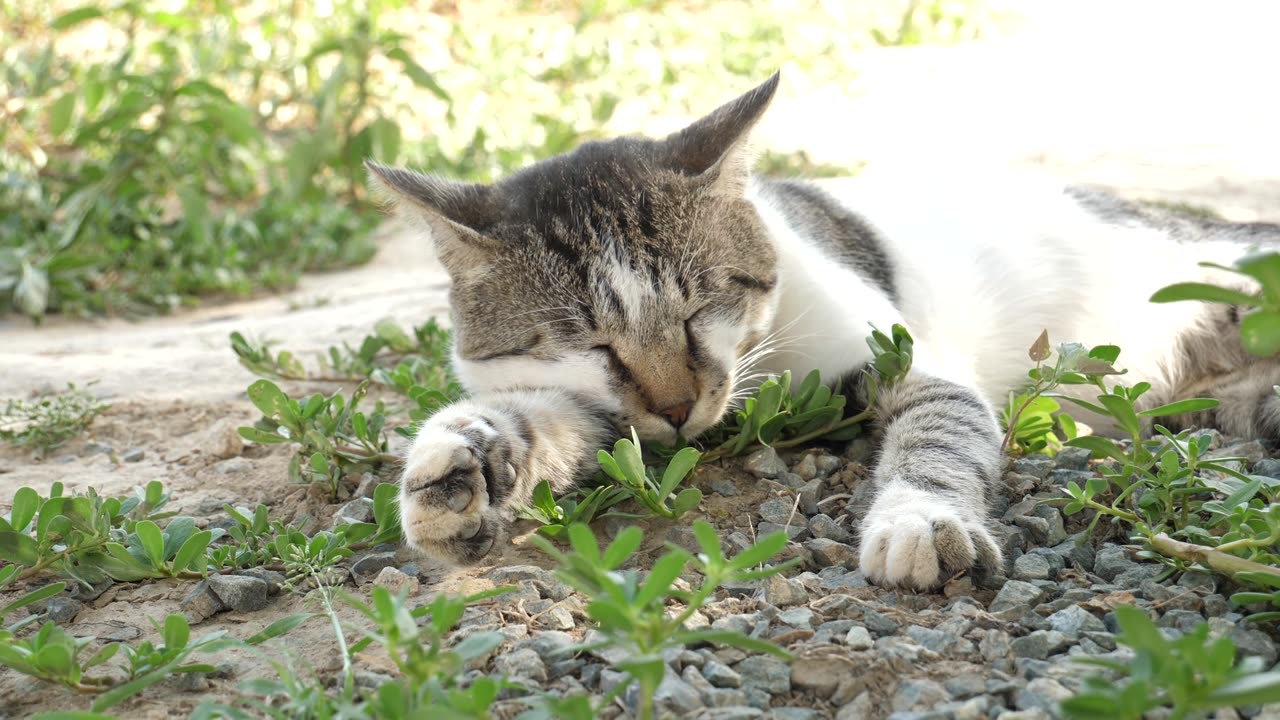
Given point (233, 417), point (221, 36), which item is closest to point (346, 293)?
point (233, 417)

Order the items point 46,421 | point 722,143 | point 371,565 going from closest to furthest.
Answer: point 371,565, point 722,143, point 46,421

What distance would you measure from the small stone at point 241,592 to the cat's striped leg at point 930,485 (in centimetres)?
120

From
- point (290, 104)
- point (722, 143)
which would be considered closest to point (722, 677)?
point (722, 143)

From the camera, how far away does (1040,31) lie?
8.22 metres

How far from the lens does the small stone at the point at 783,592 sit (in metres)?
1.92

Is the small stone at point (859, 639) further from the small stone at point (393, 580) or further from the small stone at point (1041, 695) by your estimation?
the small stone at point (393, 580)

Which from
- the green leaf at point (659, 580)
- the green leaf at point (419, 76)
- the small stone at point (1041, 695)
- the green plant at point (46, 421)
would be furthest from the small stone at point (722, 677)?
the green leaf at point (419, 76)

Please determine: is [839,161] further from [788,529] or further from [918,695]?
[918,695]

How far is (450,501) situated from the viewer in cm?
206

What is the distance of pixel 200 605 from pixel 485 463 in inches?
24.4

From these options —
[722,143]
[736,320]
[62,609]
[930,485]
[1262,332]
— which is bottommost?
[62,609]

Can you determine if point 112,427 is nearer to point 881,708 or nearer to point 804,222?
point 804,222

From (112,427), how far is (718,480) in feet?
6.59

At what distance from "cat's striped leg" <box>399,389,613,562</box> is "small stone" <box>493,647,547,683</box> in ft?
1.34
